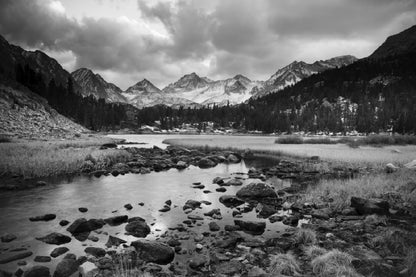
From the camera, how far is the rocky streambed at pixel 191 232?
9562 millimetres

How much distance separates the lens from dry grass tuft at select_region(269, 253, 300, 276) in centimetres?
874

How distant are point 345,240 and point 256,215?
5.56 meters

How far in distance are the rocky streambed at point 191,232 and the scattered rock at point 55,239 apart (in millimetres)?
46

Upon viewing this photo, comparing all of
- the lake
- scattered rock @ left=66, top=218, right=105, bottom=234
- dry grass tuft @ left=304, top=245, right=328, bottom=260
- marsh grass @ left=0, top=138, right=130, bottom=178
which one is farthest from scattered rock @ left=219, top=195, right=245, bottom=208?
marsh grass @ left=0, top=138, right=130, bottom=178

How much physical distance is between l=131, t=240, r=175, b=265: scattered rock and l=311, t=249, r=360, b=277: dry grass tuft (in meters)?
5.43

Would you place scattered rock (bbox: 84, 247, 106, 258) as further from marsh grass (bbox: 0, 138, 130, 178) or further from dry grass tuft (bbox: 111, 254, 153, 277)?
marsh grass (bbox: 0, 138, 130, 178)

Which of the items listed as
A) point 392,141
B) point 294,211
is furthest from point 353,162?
point 392,141

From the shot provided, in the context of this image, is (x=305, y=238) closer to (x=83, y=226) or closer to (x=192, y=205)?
(x=192, y=205)

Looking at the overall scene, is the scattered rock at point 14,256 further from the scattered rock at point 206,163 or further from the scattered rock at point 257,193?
the scattered rock at point 206,163

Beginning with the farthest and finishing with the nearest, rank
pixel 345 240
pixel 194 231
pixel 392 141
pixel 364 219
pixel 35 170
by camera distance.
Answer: pixel 392 141, pixel 35 170, pixel 364 219, pixel 194 231, pixel 345 240

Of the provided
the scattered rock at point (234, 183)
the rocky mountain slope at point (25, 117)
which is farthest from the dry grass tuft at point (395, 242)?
the rocky mountain slope at point (25, 117)

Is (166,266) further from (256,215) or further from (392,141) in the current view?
(392,141)

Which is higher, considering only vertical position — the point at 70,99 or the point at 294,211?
the point at 70,99

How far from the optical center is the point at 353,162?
35.6 metres
